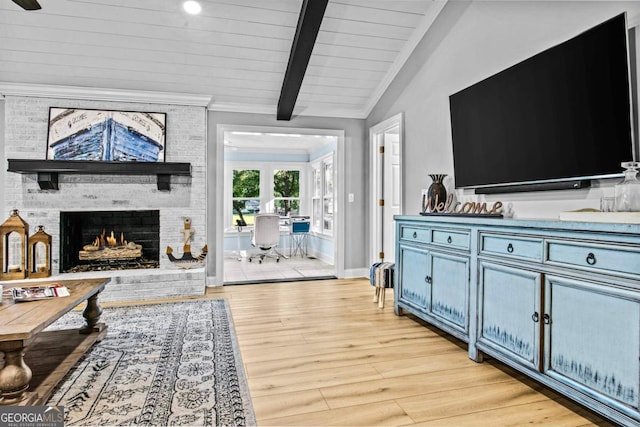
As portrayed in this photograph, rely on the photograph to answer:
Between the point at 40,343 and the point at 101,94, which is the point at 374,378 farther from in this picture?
the point at 101,94

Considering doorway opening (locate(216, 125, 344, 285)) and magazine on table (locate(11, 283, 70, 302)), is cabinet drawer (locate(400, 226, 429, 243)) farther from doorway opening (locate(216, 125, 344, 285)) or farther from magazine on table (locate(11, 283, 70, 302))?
doorway opening (locate(216, 125, 344, 285))

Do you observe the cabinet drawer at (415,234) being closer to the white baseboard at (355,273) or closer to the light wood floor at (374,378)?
the light wood floor at (374,378)

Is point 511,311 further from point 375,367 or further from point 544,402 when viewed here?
point 375,367

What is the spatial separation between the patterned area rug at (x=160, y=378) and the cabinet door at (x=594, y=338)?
60.3 inches

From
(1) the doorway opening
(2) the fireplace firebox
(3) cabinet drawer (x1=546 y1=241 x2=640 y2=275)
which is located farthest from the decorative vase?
(1) the doorway opening

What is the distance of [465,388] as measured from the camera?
224cm

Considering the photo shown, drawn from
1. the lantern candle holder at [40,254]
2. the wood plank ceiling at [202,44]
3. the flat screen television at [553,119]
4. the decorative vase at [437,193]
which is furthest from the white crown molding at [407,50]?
the lantern candle holder at [40,254]

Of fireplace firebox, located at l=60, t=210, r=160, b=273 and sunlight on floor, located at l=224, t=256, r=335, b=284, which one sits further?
sunlight on floor, located at l=224, t=256, r=335, b=284

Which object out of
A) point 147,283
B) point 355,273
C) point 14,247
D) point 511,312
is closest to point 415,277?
point 511,312

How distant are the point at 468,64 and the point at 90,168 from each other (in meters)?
3.84

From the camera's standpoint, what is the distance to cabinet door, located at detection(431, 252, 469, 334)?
9.05 ft

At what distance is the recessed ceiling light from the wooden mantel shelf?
1.59m

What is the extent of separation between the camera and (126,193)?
4641 millimetres

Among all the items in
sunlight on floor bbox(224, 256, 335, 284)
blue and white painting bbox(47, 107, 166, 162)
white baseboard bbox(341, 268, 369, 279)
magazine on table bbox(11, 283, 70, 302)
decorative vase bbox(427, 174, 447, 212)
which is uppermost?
blue and white painting bbox(47, 107, 166, 162)
